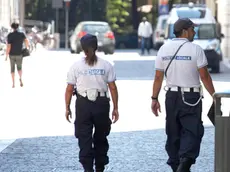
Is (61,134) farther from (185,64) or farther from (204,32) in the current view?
(204,32)

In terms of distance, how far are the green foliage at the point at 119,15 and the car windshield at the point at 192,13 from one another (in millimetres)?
26936

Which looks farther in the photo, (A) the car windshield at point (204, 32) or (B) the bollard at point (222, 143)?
(A) the car windshield at point (204, 32)

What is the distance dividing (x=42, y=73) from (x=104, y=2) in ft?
104

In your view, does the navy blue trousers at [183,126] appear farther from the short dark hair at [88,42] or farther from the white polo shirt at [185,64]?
the short dark hair at [88,42]

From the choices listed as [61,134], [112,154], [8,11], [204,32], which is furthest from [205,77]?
[8,11]

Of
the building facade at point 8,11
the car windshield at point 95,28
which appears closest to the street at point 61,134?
the car windshield at point 95,28

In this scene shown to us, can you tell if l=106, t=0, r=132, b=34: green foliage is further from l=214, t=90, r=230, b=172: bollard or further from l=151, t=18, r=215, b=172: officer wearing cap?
l=214, t=90, r=230, b=172: bollard

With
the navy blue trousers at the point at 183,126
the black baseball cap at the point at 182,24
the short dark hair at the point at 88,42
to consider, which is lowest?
the navy blue trousers at the point at 183,126

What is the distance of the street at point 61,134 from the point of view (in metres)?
10.5

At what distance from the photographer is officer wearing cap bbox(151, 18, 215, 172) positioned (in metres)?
A: 8.79

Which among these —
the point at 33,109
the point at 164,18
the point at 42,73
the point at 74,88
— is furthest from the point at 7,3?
the point at 74,88

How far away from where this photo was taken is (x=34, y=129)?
14.0m

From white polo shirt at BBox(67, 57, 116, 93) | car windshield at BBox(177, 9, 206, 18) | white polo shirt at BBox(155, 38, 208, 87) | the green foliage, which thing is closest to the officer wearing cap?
white polo shirt at BBox(155, 38, 208, 87)

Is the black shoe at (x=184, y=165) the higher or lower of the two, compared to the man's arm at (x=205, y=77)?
lower
